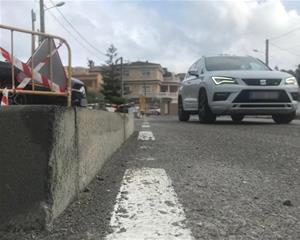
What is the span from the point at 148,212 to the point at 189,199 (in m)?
0.40

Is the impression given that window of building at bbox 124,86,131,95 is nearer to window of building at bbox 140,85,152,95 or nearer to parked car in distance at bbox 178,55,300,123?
window of building at bbox 140,85,152,95

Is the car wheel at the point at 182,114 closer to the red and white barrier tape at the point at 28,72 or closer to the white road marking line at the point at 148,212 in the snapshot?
the red and white barrier tape at the point at 28,72

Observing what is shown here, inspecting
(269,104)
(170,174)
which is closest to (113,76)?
(269,104)

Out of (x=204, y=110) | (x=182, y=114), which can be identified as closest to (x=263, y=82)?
(x=204, y=110)

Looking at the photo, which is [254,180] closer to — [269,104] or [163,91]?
[269,104]

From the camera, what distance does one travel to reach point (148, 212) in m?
2.91

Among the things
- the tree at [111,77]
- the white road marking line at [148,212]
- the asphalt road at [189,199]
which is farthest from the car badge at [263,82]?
the tree at [111,77]

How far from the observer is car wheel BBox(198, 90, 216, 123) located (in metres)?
10.5

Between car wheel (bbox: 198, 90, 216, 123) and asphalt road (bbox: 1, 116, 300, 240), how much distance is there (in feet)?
16.9

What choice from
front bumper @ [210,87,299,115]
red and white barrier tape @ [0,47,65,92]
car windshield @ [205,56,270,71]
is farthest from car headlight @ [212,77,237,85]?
red and white barrier tape @ [0,47,65,92]

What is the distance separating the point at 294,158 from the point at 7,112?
331cm

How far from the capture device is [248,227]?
2.66 metres

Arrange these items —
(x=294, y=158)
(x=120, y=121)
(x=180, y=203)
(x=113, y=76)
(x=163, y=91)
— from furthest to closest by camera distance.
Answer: (x=163, y=91), (x=113, y=76), (x=120, y=121), (x=294, y=158), (x=180, y=203)

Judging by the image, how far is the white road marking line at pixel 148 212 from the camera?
8.32 feet
